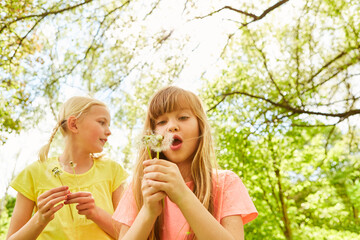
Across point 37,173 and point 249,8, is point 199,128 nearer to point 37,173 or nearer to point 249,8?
point 37,173

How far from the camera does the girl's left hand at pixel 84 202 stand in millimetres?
1953

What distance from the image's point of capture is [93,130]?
2539 millimetres

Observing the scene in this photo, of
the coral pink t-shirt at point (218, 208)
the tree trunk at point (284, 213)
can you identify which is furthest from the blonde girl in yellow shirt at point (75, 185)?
the tree trunk at point (284, 213)

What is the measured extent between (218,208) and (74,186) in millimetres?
1227

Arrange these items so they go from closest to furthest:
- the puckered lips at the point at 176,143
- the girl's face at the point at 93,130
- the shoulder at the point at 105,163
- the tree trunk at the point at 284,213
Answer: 1. the puckered lips at the point at 176,143
2. the girl's face at the point at 93,130
3. the shoulder at the point at 105,163
4. the tree trunk at the point at 284,213

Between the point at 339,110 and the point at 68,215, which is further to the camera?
the point at 339,110

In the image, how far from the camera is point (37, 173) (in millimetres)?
2449

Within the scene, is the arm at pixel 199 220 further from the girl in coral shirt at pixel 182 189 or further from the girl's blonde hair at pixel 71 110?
the girl's blonde hair at pixel 71 110

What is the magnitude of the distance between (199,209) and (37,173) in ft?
5.12

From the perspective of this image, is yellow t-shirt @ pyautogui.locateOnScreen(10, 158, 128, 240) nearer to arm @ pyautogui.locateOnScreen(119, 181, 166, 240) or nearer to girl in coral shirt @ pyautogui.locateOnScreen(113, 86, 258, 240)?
girl in coral shirt @ pyautogui.locateOnScreen(113, 86, 258, 240)

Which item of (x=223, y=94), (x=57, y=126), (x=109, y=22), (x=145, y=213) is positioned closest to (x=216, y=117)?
(x=223, y=94)

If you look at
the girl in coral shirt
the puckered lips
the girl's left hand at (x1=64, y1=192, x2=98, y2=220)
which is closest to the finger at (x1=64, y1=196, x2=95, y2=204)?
the girl's left hand at (x1=64, y1=192, x2=98, y2=220)

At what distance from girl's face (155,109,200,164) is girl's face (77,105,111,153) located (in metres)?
0.76

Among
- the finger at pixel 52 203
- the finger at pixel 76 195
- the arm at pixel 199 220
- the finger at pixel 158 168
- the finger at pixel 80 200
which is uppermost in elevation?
the finger at pixel 76 195
